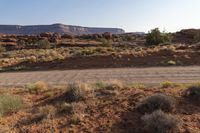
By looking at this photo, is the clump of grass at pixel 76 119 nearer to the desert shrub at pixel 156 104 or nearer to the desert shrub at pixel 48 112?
the desert shrub at pixel 48 112

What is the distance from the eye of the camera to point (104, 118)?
10039mm

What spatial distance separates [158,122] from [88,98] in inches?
157

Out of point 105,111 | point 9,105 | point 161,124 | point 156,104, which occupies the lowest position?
point 9,105

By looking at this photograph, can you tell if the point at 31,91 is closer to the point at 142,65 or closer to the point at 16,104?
the point at 16,104

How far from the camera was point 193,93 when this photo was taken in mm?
11555

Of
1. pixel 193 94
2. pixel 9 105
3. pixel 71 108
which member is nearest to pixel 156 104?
pixel 193 94

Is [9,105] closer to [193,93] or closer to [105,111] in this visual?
[105,111]

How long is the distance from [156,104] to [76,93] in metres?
3.29

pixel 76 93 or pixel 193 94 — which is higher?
pixel 193 94

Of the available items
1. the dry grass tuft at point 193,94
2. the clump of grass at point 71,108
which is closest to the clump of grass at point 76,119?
the clump of grass at point 71,108

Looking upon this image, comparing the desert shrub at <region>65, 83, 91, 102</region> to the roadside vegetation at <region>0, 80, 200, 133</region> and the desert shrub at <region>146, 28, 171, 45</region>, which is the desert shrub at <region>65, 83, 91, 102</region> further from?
the desert shrub at <region>146, 28, 171, 45</region>

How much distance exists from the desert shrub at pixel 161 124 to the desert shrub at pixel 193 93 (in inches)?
99.2

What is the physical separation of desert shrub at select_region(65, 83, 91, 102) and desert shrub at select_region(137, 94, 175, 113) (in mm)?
2589

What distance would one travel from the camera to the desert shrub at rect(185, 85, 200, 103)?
11266mm
